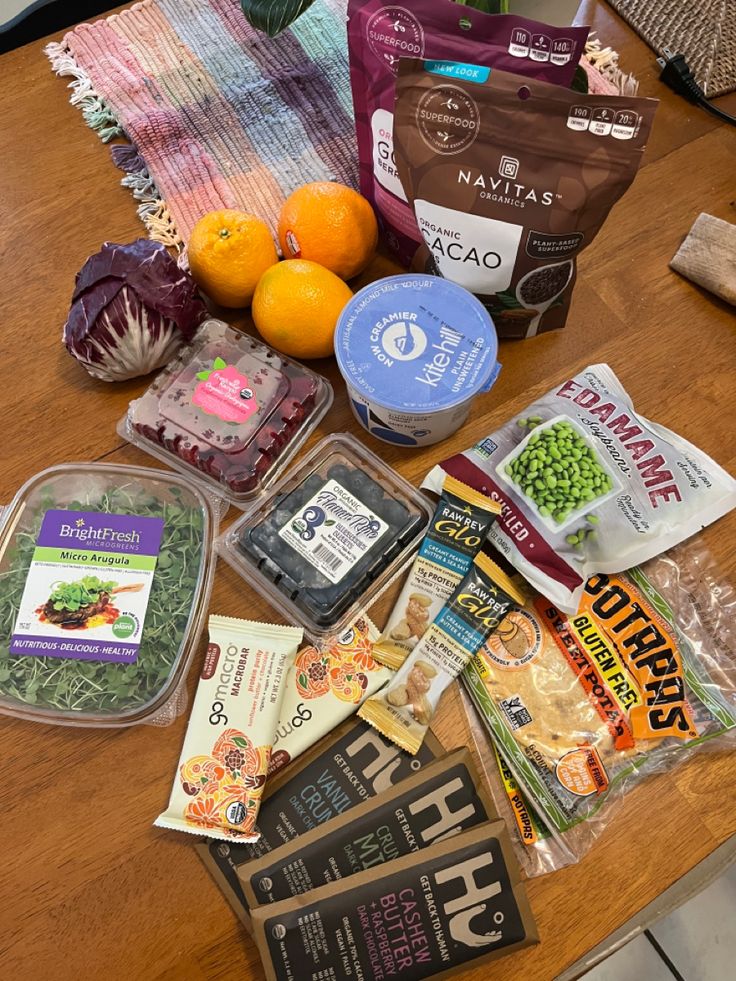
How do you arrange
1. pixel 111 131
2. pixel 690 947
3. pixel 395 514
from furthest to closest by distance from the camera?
pixel 690 947 < pixel 111 131 < pixel 395 514

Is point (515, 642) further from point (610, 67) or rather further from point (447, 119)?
point (610, 67)

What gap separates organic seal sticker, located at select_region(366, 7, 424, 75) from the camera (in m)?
0.69

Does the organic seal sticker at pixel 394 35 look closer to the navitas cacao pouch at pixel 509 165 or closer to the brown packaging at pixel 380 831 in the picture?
the navitas cacao pouch at pixel 509 165

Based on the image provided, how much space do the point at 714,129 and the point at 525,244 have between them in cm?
43

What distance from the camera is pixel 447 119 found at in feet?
2.26

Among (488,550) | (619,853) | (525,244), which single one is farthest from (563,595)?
(525,244)

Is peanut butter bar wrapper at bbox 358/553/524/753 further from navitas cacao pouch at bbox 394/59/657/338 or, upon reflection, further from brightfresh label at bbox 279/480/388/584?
navitas cacao pouch at bbox 394/59/657/338

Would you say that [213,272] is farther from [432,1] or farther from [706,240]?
[706,240]

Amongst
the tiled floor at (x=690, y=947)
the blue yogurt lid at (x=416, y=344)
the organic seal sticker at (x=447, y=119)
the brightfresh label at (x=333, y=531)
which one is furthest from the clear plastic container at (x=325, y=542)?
the tiled floor at (x=690, y=947)

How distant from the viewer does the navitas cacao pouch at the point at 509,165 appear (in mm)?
661

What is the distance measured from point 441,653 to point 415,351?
0.97 ft

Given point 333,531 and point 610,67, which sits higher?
point 610,67

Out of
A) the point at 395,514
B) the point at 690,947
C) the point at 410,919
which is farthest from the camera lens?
the point at 690,947

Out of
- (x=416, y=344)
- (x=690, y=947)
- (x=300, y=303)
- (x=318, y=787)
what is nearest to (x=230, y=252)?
(x=300, y=303)
